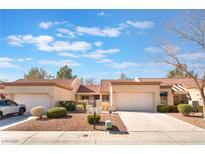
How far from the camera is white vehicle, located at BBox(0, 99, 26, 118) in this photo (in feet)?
56.8

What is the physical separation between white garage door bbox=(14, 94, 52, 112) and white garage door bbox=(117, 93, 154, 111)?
23.2 ft

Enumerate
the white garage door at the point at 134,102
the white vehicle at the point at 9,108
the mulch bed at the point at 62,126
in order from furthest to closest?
the white garage door at the point at 134,102 → the white vehicle at the point at 9,108 → the mulch bed at the point at 62,126

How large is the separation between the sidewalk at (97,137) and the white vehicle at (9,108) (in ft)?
17.4

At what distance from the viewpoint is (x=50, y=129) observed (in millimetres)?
13109

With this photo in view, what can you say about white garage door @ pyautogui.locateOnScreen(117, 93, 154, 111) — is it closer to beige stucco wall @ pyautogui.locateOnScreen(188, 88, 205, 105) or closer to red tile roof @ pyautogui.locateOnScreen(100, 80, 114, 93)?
red tile roof @ pyautogui.locateOnScreen(100, 80, 114, 93)

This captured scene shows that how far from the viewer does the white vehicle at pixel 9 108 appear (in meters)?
17.3

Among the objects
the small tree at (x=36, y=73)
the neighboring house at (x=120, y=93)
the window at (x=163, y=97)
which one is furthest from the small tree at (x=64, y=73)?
the window at (x=163, y=97)

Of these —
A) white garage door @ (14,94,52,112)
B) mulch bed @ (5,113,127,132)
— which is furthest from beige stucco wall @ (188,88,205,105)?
white garage door @ (14,94,52,112)

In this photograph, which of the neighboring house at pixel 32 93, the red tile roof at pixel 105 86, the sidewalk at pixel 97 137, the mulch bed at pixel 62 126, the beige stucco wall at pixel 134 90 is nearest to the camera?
the sidewalk at pixel 97 137

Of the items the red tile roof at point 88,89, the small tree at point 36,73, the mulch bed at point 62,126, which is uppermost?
the small tree at point 36,73

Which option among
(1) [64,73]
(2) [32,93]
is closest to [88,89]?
(2) [32,93]

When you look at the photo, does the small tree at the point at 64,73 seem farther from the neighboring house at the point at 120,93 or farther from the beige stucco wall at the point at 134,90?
the beige stucco wall at the point at 134,90
